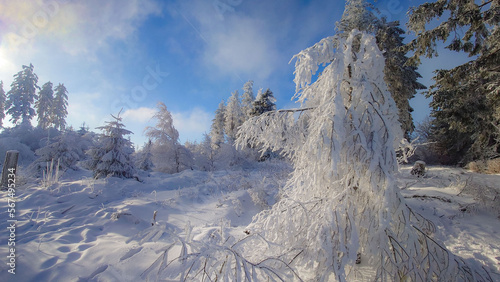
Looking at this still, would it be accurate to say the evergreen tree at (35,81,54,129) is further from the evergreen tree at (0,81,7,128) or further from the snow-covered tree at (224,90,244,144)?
the snow-covered tree at (224,90,244,144)

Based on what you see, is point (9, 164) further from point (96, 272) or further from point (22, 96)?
A: point (22, 96)

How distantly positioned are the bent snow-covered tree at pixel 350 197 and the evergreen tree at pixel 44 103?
4667cm

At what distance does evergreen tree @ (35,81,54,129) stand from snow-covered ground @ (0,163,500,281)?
3813 centimetres

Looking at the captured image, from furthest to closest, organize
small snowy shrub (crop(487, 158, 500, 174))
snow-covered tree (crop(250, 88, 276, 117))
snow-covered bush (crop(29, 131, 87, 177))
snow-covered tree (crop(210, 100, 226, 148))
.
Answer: snow-covered tree (crop(210, 100, 226, 148)) < snow-covered tree (crop(250, 88, 276, 117)) < snow-covered bush (crop(29, 131, 87, 177)) < small snowy shrub (crop(487, 158, 500, 174))

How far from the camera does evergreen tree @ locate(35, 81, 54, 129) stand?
3197 cm

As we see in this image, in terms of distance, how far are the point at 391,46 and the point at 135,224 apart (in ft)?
57.0

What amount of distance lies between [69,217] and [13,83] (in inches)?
1743

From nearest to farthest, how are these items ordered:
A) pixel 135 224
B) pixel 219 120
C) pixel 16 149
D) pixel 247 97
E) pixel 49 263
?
pixel 49 263, pixel 135 224, pixel 16 149, pixel 247 97, pixel 219 120

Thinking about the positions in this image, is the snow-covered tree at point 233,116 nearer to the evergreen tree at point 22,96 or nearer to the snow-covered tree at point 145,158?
the snow-covered tree at point 145,158

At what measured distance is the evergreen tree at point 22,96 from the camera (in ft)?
99.3

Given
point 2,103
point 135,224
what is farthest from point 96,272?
point 2,103

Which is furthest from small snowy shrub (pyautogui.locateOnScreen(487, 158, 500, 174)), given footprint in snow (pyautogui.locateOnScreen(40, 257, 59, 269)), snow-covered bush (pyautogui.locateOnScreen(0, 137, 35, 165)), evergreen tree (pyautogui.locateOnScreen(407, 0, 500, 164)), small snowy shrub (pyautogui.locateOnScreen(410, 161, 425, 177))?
snow-covered bush (pyautogui.locateOnScreen(0, 137, 35, 165))

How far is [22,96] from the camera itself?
30703mm

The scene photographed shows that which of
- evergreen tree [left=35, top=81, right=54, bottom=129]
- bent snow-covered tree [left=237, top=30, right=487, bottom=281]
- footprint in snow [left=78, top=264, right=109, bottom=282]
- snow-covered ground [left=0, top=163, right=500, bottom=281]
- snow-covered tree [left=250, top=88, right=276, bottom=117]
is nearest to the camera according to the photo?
bent snow-covered tree [left=237, top=30, right=487, bottom=281]
